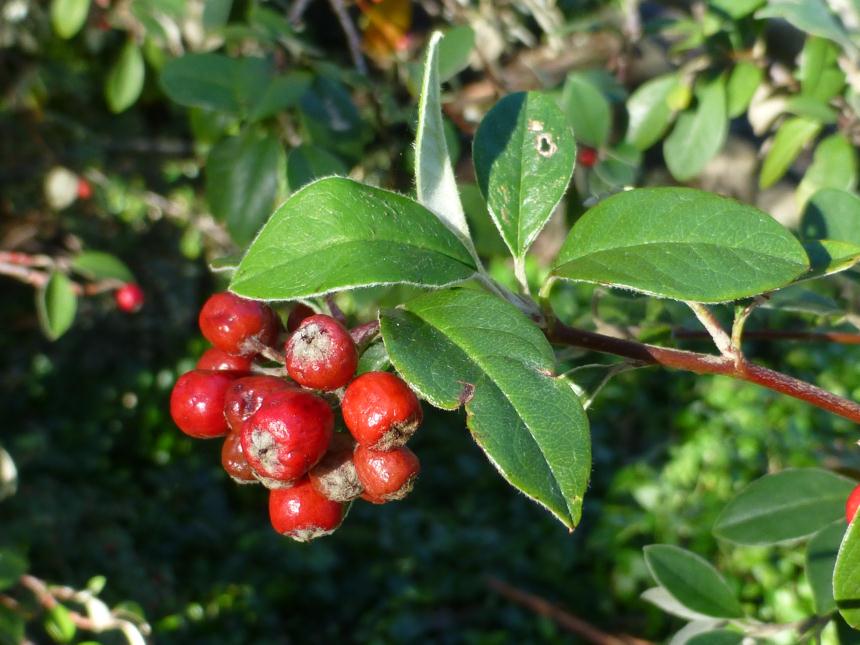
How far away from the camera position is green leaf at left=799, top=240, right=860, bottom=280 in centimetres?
78

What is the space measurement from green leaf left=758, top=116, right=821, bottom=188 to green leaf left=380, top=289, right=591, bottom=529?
4.25 feet

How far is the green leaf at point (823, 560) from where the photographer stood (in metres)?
1.09

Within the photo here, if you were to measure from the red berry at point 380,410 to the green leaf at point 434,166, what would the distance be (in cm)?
16

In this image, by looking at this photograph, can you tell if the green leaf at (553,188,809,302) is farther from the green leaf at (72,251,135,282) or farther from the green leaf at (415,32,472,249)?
the green leaf at (72,251,135,282)

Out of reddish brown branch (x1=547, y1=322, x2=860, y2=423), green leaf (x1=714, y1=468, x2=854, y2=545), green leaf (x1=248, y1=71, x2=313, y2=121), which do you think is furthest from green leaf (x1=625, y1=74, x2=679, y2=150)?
reddish brown branch (x1=547, y1=322, x2=860, y2=423)

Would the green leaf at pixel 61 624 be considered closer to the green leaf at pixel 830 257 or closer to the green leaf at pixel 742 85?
the green leaf at pixel 830 257

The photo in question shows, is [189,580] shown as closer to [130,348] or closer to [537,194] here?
[130,348]

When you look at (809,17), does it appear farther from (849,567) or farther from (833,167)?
(849,567)

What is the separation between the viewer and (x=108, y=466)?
10.7 feet

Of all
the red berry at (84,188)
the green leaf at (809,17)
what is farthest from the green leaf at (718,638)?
the red berry at (84,188)

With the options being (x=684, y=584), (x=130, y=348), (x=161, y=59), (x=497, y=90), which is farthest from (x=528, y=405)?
(x=130, y=348)

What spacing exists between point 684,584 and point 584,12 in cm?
175

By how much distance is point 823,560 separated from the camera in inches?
43.3

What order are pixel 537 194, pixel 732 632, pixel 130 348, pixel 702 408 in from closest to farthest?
pixel 537 194 < pixel 732 632 < pixel 702 408 < pixel 130 348
